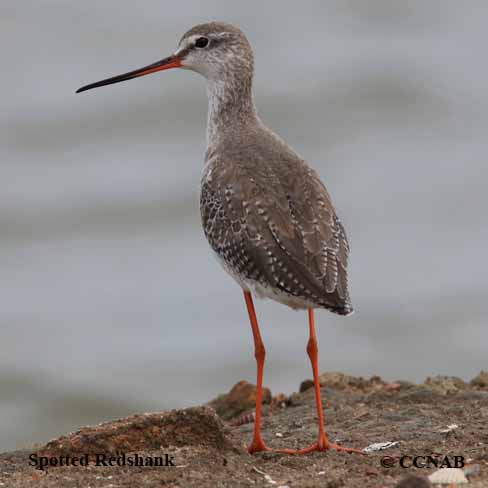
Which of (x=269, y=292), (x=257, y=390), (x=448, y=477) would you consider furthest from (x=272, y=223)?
(x=448, y=477)

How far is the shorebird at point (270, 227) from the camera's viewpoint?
7.97m

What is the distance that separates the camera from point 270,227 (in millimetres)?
8289

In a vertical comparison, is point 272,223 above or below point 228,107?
below

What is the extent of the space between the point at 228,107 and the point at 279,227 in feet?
6.51

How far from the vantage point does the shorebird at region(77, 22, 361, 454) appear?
797 cm

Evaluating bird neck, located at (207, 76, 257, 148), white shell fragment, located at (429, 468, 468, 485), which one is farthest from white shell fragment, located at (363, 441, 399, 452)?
bird neck, located at (207, 76, 257, 148)

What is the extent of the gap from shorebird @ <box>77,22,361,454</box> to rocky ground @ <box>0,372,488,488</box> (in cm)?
34

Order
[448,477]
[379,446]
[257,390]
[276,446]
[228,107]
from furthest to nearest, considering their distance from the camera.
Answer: [228,107]
[257,390]
[276,446]
[379,446]
[448,477]

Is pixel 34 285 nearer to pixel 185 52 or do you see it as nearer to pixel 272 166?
pixel 185 52

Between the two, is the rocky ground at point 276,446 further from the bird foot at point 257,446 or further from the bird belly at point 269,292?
the bird belly at point 269,292

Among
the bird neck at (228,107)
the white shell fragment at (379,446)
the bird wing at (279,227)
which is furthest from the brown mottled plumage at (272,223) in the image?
the white shell fragment at (379,446)

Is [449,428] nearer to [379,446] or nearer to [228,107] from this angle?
[379,446]

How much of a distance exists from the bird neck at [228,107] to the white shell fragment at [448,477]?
4.00 m

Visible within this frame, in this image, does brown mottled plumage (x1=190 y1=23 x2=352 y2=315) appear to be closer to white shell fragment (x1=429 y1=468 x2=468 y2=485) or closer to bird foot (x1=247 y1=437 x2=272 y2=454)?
bird foot (x1=247 y1=437 x2=272 y2=454)
